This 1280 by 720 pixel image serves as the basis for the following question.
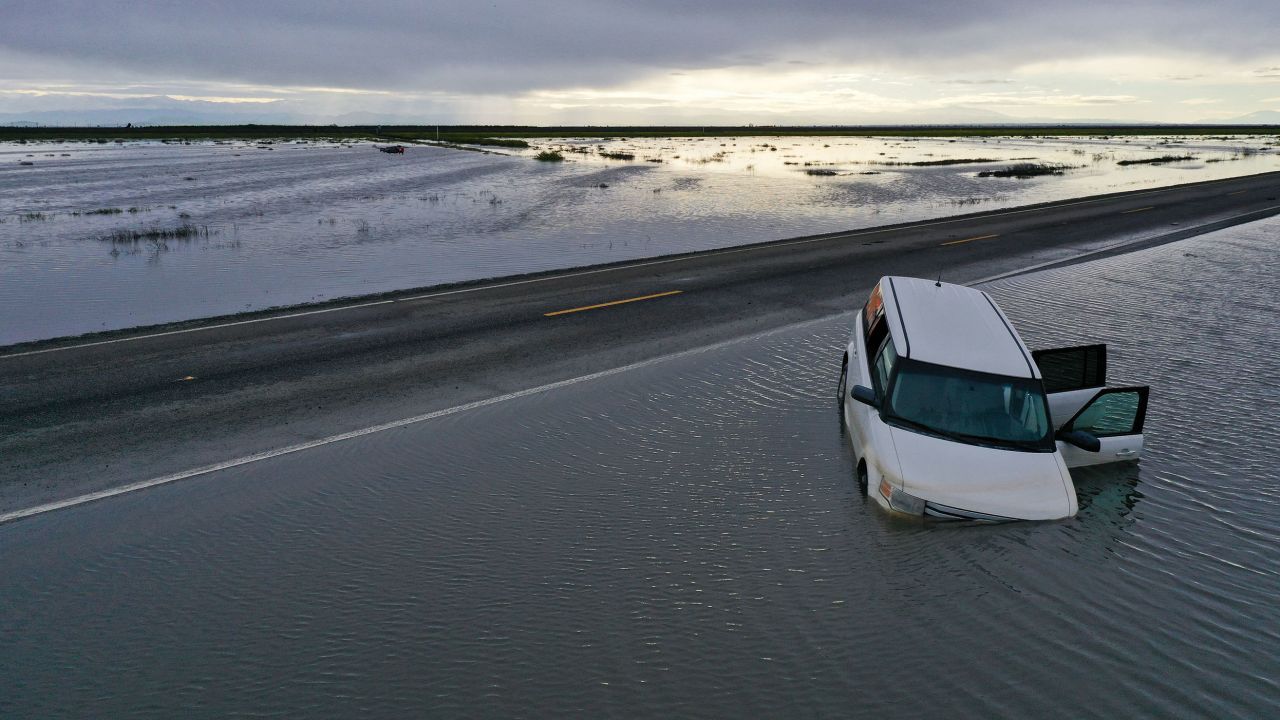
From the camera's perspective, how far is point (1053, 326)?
48.6 ft

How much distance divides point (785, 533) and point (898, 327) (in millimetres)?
2864

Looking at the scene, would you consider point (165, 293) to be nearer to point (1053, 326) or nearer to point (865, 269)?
point (865, 269)

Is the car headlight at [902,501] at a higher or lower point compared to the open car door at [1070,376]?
lower

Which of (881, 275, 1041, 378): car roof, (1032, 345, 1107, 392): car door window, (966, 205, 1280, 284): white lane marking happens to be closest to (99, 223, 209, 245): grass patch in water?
(966, 205, 1280, 284): white lane marking

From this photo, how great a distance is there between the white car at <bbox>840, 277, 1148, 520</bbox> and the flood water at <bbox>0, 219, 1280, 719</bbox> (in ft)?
1.02

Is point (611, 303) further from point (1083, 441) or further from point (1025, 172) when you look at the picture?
point (1025, 172)

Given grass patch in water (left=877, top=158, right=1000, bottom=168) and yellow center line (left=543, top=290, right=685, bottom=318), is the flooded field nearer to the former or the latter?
grass patch in water (left=877, top=158, right=1000, bottom=168)

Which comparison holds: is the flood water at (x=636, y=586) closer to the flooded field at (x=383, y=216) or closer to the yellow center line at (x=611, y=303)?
the yellow center line at (x=611, y=303)

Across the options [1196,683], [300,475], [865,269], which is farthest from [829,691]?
[865,269]

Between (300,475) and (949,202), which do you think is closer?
(300,475)

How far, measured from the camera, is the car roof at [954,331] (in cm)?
802

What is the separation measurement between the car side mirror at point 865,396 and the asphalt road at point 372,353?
4353mm

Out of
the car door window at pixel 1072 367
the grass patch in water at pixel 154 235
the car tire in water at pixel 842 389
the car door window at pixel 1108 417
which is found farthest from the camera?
the grass patch in water at pixel 154 235

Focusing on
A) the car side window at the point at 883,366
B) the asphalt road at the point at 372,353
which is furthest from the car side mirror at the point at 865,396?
the asphalt road at the point at 372,353
